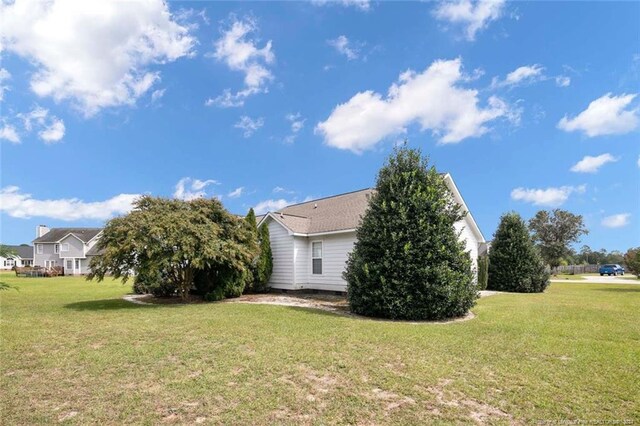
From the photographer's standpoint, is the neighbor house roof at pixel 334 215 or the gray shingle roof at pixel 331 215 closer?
the neighbor house roof at pixel 334 215

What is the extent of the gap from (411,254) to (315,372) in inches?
221

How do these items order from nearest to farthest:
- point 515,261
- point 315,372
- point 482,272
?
point 315,372, point 482,272, point 515,261

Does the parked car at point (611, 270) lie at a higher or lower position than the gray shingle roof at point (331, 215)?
lower

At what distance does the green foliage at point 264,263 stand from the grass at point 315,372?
8.38 meters

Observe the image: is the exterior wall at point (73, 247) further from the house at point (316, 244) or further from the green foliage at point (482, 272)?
the green foliage at point (482, 272)

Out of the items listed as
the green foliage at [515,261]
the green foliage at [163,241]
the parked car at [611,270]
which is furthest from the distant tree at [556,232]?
the green foliage at [163,241]

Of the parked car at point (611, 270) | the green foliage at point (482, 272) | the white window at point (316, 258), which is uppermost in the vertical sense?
the white window at point (316, 258)

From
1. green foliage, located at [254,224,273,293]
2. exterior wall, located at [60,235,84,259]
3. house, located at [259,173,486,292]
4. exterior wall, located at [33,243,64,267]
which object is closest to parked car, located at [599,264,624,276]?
house, located at [259,173,486,292]

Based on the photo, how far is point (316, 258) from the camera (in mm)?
17422

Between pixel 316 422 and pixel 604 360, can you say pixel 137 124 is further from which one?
pixel 604 360

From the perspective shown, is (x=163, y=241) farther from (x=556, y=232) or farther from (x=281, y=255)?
(x=556, y=232)

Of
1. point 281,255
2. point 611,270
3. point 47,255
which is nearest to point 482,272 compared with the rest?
point 281,255

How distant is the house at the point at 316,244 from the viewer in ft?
53.1

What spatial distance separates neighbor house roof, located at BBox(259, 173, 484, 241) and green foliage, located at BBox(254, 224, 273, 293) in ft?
3.10
